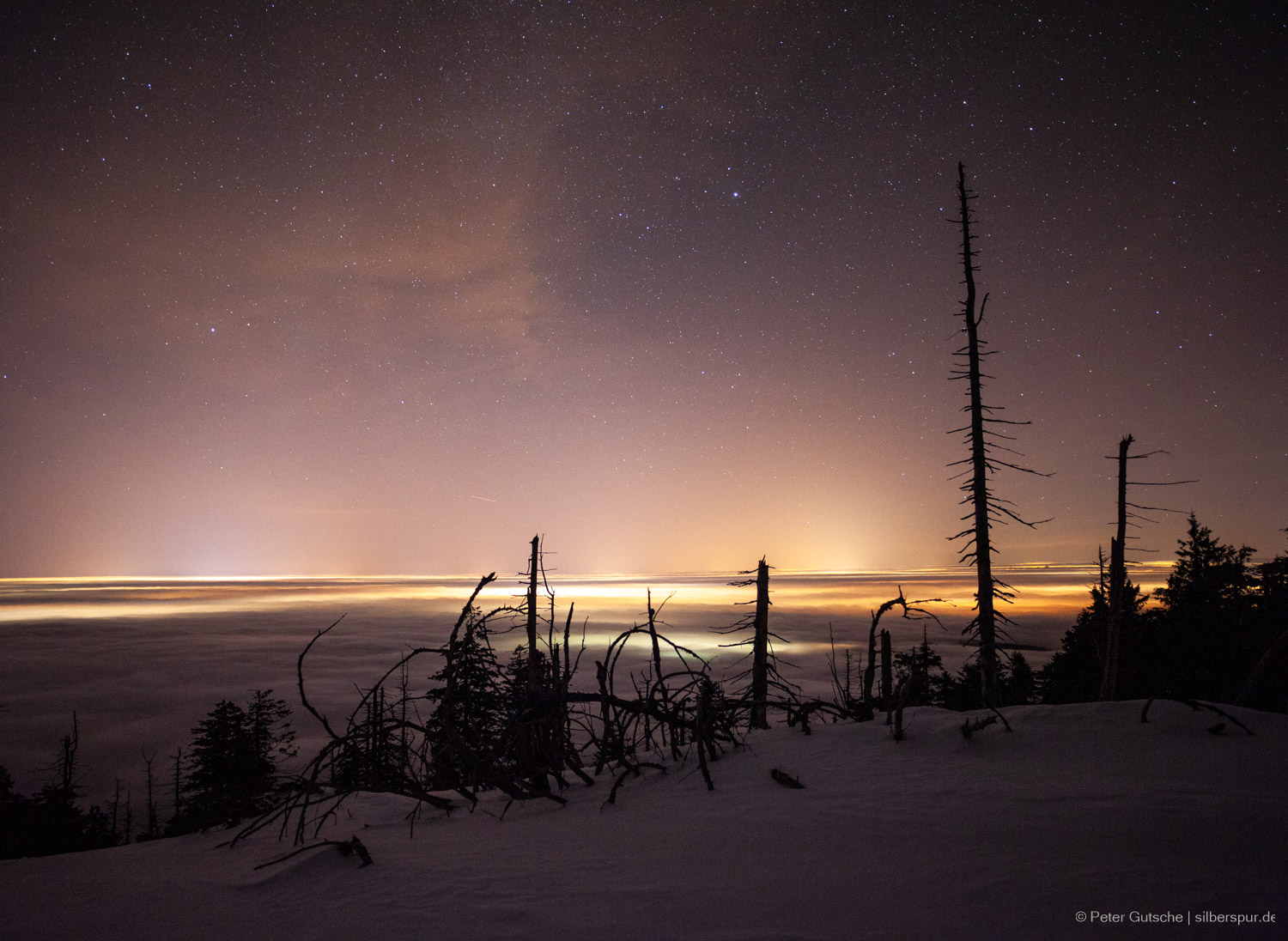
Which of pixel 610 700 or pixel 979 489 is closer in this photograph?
pixel 610 700

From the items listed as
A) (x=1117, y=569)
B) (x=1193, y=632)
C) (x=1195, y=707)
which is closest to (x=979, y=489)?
(x=1117, y=569)

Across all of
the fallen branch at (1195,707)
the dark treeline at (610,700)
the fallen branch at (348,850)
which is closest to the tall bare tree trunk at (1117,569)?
the dark treeline at (610,700)

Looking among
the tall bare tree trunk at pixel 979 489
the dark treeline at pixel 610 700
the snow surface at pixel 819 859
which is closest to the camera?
the snow surface at pixel 819 859

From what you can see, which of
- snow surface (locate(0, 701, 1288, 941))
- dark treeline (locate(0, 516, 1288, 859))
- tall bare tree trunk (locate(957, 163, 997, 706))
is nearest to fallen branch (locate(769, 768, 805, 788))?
snow surface (locate(0, 701, 1288, 941))

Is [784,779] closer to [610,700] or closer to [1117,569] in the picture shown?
[610,700]

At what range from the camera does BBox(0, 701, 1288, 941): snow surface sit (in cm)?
231

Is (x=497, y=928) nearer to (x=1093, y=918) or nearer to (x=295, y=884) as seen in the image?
(x=295, y=884)

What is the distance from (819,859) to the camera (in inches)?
115

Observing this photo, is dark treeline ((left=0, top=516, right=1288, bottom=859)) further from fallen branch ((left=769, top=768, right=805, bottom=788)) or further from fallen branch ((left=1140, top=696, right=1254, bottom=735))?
fallen branch ((left=769, top=768, right=805, bottom=788))

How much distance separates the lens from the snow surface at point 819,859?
2311mm

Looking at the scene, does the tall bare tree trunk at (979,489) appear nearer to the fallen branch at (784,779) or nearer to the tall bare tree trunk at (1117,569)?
the tall bare tree trunk at (1117,569)

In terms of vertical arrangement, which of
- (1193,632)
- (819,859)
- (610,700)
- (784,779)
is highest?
(610,700)

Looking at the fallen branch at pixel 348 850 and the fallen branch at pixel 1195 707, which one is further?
the fallen branch at pixel 1195 707

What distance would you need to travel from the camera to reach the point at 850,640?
16850 cm
